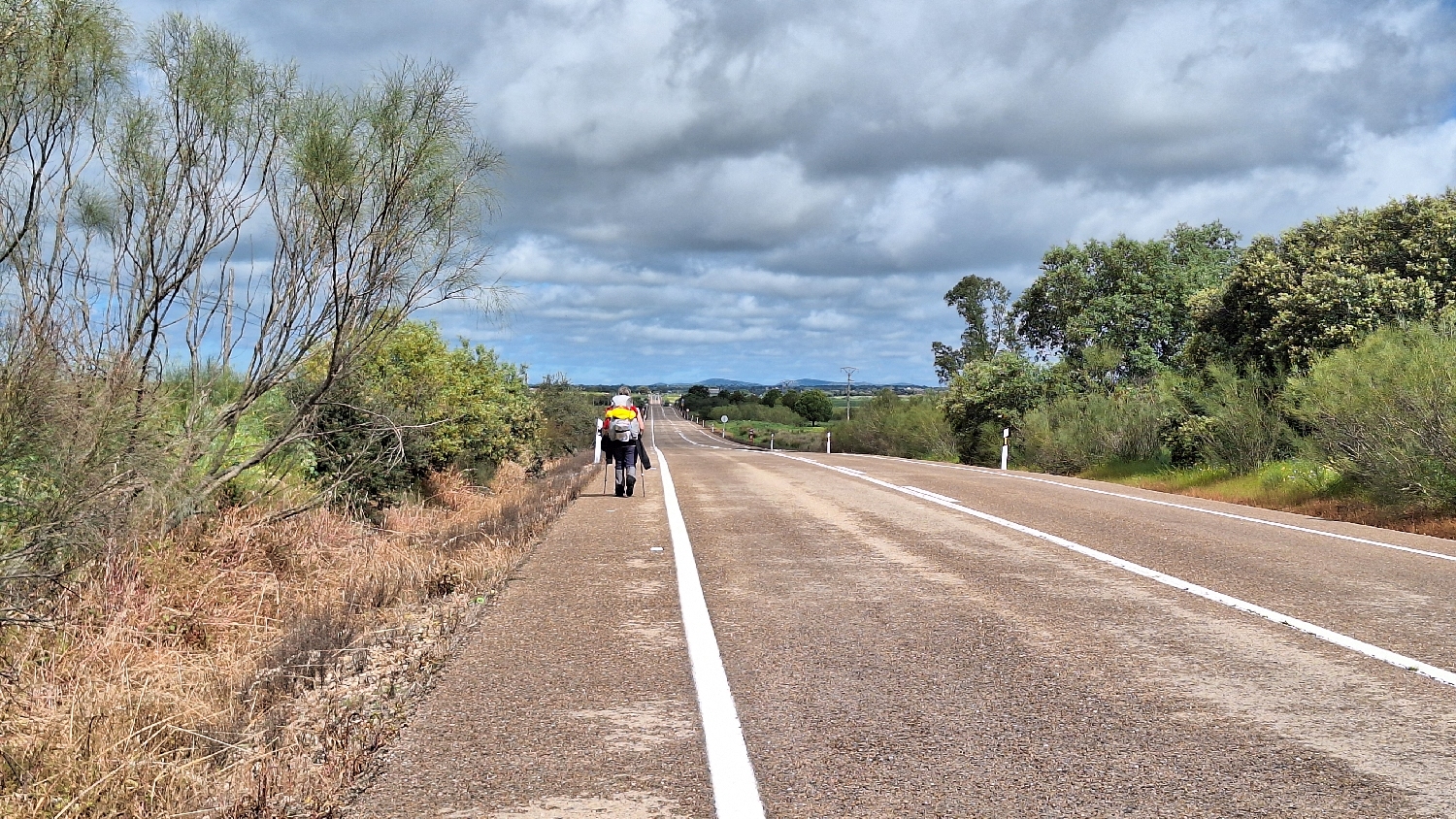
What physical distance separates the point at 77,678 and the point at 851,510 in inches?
351

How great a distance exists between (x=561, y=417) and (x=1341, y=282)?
3395 centimetres

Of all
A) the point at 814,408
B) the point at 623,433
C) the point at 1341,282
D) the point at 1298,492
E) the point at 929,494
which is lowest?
the point at 929,494

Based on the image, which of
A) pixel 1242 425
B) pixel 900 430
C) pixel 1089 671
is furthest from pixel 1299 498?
pixel 900 430

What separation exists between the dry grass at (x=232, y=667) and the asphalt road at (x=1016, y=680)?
1.64 ft

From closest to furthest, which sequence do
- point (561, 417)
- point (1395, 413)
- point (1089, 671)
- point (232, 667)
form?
point (1089, 671) < point (232, 667) < point (1395, 413) < point (561, 417)

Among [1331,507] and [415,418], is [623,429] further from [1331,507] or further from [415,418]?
[1331,507]

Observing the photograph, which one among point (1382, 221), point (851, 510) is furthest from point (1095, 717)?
point (1382, 221)

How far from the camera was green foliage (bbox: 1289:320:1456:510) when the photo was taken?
13219 mm

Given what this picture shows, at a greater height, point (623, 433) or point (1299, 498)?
point (623, 433)

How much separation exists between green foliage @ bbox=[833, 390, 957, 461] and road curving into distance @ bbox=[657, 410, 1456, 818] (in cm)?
3652

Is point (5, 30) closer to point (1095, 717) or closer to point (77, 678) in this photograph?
point (77, 678)

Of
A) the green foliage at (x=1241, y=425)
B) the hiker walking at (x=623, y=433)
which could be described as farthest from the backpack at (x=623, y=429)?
the green foliage at (x=1241, y=425)

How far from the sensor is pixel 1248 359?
77.6ft

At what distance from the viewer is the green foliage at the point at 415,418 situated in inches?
529
